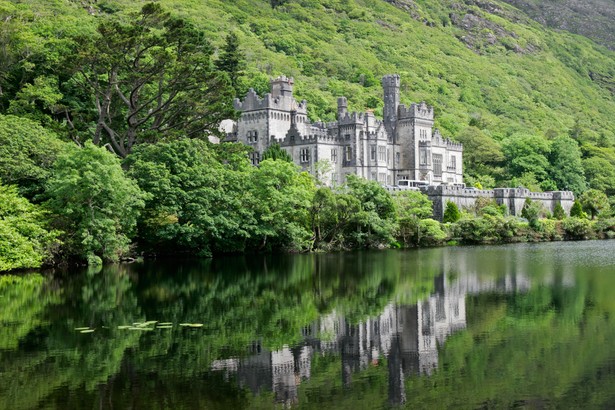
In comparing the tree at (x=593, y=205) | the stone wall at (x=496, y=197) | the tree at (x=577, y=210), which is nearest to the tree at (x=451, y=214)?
the stone wall at (x=496, y=197)

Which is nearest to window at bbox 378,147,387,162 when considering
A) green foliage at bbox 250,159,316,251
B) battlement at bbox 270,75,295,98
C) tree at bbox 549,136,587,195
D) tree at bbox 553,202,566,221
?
battlement at bbox 270,75,295,98

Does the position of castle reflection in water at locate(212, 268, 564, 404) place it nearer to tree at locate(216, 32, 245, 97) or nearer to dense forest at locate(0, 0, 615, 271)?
dense forest at locate(0, 0, 615, 271)

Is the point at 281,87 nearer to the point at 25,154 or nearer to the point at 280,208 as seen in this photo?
the point at 280,208

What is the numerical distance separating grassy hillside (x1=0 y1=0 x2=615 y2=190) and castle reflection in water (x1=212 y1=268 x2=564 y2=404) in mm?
76565

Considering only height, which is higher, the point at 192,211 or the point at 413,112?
the point at 413,112

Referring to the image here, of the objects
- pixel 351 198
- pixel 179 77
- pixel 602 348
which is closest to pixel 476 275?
pixel 602 348

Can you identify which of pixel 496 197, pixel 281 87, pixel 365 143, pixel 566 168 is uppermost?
pixel 281 87

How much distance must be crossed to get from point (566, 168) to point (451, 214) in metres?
37.6

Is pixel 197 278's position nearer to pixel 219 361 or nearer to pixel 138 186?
pixel 138 186

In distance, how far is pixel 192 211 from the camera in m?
47.0

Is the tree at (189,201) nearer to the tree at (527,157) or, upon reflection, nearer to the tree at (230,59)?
the tree at (230,59)

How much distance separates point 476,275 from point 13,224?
20.2 m

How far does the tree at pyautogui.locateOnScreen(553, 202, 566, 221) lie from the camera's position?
246 ft

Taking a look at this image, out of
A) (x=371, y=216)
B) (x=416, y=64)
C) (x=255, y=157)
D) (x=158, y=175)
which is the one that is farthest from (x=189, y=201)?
(x=416, y=64)
